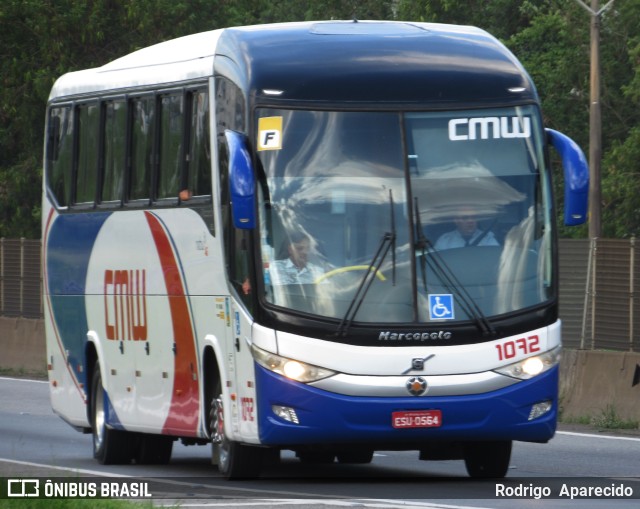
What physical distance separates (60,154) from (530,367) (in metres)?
7.39

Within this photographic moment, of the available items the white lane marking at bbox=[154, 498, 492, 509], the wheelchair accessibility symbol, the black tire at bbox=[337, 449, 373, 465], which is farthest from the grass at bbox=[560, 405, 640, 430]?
the white lane marking at bbox=[154, 498, 492, 509]

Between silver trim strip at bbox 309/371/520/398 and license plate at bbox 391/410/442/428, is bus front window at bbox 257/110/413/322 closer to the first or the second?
silver trim strip at bbox 309/371/520/398

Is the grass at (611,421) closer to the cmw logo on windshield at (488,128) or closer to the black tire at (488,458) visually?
the black tire at (488,458)

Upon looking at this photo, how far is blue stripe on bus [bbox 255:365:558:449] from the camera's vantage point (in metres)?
13.0

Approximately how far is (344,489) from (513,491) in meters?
1.22

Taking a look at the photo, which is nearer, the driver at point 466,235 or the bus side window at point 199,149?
the driver at point 466,235

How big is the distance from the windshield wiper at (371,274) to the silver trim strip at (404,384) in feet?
1.15

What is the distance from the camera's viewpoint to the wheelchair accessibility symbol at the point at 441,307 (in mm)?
13266

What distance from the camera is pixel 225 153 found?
14.2 m

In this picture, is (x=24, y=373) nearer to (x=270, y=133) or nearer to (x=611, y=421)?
(x=611, y=421)

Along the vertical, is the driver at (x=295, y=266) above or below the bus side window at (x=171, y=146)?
below

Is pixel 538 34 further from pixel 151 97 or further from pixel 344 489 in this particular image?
pixel 344 489

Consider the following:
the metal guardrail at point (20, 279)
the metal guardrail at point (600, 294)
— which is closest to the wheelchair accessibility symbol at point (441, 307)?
the metal guardrail at point (600, 294)

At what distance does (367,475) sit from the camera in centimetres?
1547
